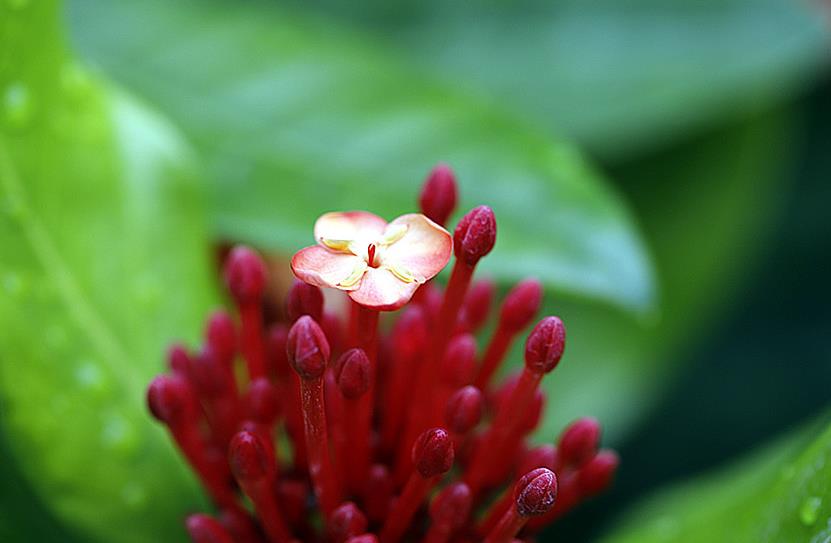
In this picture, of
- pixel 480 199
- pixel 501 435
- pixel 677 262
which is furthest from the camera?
pixel 677 262

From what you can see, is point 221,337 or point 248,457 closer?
point 248,457

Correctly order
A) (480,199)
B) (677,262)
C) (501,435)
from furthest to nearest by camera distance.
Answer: (677,262) → (480,199) → (501,435)

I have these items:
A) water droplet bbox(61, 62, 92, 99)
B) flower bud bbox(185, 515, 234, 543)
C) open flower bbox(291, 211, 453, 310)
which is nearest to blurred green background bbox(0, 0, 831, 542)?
water droplet bbox(61, 62, 92, 99)

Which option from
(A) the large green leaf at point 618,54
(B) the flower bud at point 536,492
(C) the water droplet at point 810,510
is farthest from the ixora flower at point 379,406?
(A) the large green leaf at point 618,54

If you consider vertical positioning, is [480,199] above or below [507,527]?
above

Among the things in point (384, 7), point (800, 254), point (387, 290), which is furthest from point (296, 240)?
point (800, 254)

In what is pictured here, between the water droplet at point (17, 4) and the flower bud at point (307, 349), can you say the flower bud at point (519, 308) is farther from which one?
the water droplet at point (17, 4)

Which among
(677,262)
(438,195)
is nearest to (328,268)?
(438,195)

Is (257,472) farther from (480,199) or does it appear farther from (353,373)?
(480,199)

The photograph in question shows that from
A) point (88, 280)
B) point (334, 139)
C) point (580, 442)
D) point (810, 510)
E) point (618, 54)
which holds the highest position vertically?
point (618, 54)
